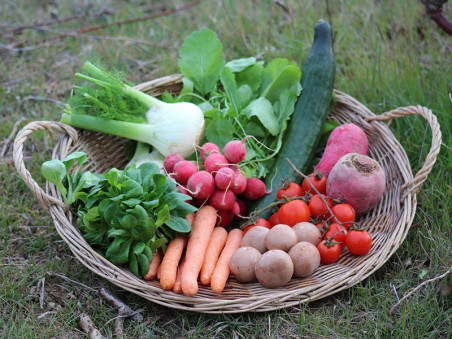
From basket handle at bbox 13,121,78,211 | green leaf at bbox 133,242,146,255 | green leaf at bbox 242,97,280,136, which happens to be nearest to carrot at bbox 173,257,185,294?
green leaf at bbox 133,242,146,255

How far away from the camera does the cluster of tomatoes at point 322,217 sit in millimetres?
2410

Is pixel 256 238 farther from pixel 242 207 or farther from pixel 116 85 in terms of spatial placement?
pixel 116 85

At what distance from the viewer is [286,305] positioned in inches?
87.0

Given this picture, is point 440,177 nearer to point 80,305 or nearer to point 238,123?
point 238,123

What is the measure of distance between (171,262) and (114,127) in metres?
0.93

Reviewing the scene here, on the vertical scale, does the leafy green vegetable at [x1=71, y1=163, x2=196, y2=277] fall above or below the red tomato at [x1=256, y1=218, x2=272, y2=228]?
above

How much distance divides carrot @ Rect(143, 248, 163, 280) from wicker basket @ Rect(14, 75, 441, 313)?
4 cm

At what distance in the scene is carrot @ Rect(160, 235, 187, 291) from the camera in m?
2.28

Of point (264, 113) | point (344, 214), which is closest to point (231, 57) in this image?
point (264, 113)

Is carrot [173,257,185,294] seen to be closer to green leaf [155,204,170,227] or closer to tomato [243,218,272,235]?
green leaf [155,204,170,227]

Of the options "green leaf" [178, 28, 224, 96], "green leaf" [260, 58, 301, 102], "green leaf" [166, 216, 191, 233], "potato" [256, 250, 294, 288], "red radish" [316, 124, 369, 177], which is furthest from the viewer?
"green leaf" [178, 28, 224, 96]

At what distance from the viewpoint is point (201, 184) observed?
2.55m

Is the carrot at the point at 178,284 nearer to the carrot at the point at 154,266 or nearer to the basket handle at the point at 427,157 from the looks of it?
the carrot at the point at 154,266

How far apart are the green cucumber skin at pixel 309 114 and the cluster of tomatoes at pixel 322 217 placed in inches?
6.5
